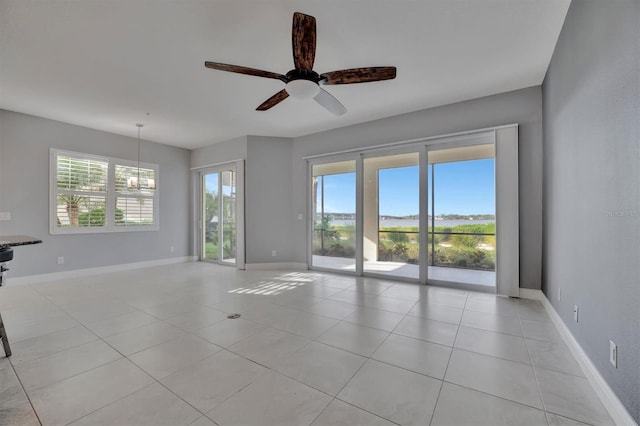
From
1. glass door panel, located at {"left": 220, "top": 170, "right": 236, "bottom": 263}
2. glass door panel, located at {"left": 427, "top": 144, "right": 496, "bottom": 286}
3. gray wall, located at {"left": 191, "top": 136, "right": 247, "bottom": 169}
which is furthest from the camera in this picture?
glass door panel, located at {"left": 220, "top": 170, "right": 236, "bottom": 263}

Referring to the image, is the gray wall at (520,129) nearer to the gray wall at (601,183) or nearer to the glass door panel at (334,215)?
the glass door panel at (334,215)

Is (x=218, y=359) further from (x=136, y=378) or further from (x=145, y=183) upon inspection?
(x=145, y=183)

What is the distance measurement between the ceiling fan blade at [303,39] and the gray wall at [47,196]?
521 centimetres

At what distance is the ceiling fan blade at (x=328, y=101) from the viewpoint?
2615mm

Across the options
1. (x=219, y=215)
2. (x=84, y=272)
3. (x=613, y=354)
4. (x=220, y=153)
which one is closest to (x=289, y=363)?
(x=613, y=354)

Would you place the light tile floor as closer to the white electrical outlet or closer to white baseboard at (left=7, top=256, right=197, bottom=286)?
the white electrical outlet

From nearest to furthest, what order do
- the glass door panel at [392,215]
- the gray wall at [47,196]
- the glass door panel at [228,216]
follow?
the gray wall at [47,196] → the glass door panel at [392,215] → the glass door panel at [228,216]

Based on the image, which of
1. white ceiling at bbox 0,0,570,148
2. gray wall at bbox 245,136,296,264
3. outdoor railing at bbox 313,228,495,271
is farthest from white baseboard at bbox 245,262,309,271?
white ceiling at bbox 0,0,570,148

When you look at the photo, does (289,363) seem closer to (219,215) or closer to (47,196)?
(219,215)

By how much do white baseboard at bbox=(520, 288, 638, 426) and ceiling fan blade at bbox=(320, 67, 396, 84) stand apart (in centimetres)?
264

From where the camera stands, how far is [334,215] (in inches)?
214

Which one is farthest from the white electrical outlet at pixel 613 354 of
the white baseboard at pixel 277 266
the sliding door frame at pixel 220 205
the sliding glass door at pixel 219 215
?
the sliding glass door at pixel 219 215

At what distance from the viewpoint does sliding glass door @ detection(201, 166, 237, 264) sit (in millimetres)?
6344

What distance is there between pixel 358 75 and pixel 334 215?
10.7 feet
